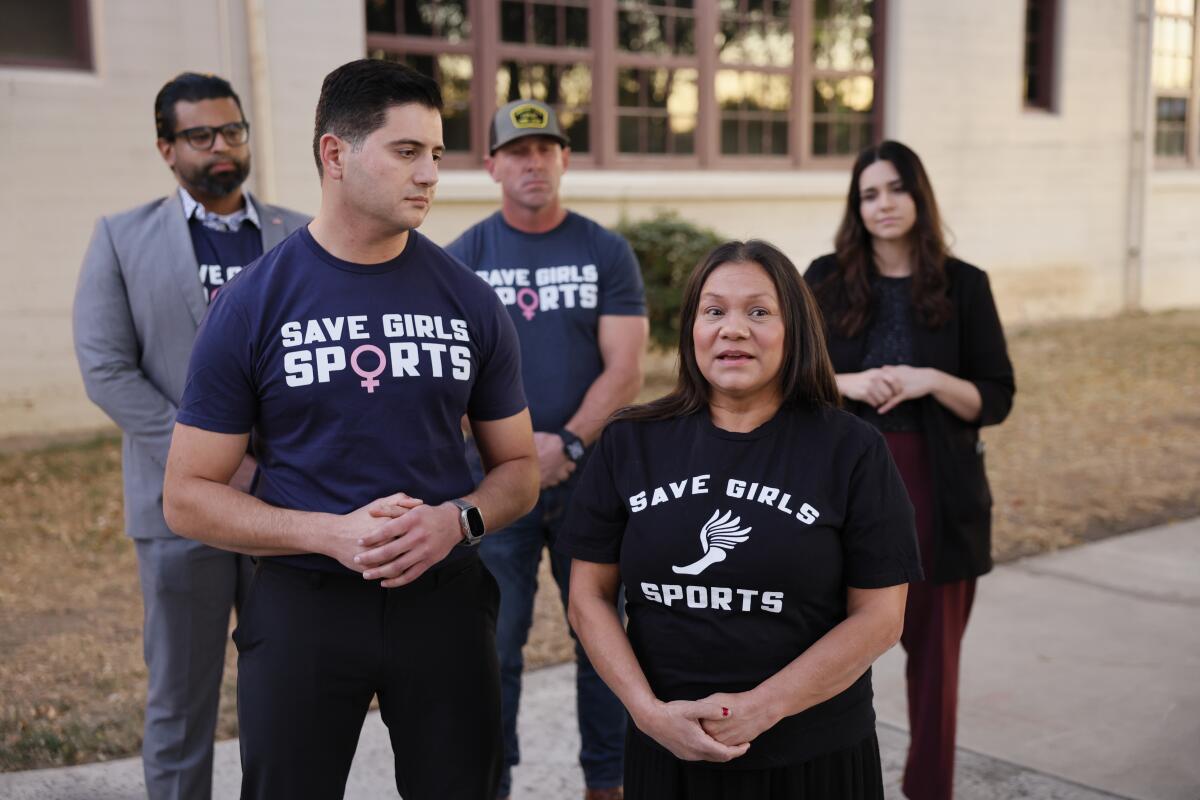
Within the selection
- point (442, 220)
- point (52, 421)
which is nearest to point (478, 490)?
point (52, 421)

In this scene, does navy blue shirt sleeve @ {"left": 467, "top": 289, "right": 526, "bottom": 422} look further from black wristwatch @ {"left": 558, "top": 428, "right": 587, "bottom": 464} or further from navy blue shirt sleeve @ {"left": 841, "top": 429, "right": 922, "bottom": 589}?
black wristwatch @ {"left": 558, "top": 428, "right": 587, "bottom": 464}

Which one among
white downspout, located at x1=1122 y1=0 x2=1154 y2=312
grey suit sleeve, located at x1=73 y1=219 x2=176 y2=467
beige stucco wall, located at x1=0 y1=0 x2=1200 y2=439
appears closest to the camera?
grey suit sleeve, located at x1=73 y1=219 x2=176 y2=467

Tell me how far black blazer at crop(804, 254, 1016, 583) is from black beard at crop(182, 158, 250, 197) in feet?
6.01

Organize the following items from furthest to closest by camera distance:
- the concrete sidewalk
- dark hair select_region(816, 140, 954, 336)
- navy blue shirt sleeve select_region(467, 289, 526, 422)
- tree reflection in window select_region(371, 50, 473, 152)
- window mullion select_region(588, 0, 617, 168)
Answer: window mullion select_region(588, 0, 617, 168) → tree reflection in window select_region(371, 50, 473, 152) → the concrete sidewalk → dark hair select_region(816, 140, 954, 336) → navy blue shirt sleeve select_region(467, 289, 526, 422)

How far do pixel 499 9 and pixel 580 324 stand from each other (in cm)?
794

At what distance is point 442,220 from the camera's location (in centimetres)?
1047

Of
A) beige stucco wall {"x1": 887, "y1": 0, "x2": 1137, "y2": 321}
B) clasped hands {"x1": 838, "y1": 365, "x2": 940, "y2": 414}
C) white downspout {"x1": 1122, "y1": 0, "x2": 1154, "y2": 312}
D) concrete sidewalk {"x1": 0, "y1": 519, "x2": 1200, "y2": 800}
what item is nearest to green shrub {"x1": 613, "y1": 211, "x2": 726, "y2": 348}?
beige stucco wall {"x1": 887, "y1": 0, "x2": 1137, "y2": 321}

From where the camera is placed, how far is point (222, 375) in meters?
2.41

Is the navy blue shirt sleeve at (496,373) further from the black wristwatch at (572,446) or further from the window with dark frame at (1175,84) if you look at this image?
the window with dark frame at (1175,84)

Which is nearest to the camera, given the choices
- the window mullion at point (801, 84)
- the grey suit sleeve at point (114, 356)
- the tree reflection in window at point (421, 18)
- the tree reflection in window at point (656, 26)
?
the grey suit sleeve at point (114, 356)

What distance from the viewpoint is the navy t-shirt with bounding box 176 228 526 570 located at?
2.42m

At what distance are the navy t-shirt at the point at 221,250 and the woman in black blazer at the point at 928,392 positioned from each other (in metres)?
1.74

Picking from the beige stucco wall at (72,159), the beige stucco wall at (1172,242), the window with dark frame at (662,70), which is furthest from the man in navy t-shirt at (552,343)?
the beige stucco wall at (1172,242)

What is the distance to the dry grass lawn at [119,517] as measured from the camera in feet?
15.6
